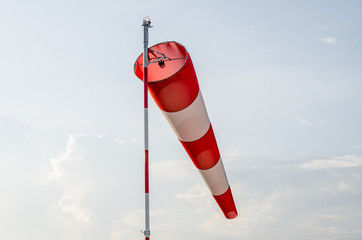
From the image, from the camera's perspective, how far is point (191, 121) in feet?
40.4

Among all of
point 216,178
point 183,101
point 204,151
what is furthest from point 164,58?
point 216,178

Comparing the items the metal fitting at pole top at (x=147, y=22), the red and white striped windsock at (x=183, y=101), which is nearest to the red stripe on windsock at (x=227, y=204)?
the red and white striped windsock at (x=183, y=101)

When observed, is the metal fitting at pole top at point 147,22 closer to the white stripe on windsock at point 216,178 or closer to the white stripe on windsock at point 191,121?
the white stripe on windsock at point 191,121

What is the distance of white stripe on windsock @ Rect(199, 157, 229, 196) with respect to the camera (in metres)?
13.8

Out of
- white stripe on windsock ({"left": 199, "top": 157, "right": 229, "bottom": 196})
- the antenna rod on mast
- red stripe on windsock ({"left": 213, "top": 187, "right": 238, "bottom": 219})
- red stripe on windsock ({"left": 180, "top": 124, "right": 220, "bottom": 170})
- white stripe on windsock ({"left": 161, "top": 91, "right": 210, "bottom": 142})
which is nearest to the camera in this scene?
the antenna rod on mast

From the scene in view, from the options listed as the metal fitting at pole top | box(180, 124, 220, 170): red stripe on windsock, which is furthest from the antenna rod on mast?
box(180, 124, 220, 170): red stripe on windsock

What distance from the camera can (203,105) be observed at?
12539mm

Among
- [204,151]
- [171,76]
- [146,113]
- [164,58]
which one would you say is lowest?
[204,151]

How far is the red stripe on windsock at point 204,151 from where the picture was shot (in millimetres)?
12967

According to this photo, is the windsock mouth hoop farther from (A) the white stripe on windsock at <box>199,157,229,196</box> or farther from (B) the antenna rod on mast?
(A) the white stripe on windsock at <box>199,157,229,196</box>

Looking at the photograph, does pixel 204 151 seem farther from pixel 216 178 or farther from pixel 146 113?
pixel 146 113

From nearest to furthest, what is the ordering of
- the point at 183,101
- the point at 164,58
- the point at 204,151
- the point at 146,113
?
the point at 146,113
the point at 183,101
the point at 164,58
the point at 204,151

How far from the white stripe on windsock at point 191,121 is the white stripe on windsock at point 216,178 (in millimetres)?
1603

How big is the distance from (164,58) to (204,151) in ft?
10.6
